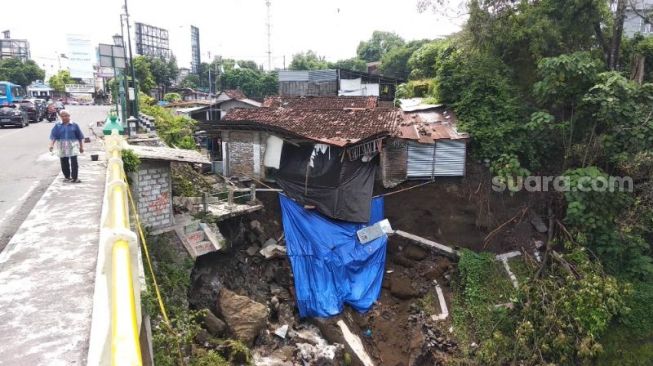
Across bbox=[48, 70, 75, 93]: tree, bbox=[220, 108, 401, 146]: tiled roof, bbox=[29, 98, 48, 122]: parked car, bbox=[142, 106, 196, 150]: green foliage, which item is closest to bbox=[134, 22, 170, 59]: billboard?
bbox=[48, 70, 75, 93]: tree

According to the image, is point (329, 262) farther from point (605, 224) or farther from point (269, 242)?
point (605, 224)

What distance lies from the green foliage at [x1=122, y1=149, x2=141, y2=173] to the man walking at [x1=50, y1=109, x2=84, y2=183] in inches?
41.0

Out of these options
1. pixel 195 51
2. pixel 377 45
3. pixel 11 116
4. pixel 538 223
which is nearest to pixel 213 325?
pixel 538 223

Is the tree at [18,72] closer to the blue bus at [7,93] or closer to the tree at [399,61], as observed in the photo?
the blue bus at [7,93]

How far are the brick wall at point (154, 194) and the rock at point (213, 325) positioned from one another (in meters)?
2.52

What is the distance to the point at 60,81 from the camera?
60.8 meters

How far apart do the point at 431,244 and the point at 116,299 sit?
12316 millimetres

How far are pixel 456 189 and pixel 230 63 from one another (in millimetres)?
52879

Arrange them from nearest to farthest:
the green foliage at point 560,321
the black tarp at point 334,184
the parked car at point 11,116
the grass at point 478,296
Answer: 1. the green foliage at point 560,321
2. the grass at point 478,296
3. the black tarp at point 334,184
4. the parked car at point 11,116

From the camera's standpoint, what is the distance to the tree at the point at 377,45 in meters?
59.7

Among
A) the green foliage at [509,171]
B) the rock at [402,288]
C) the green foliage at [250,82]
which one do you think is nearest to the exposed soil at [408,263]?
the rock at [402,288]

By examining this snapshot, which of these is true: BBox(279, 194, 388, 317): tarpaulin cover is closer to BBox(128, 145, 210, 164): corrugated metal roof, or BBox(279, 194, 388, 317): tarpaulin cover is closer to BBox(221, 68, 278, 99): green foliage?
BBox(128, 145, 210, 164): corrugated metal roof

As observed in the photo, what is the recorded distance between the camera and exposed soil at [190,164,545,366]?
36.7 feet

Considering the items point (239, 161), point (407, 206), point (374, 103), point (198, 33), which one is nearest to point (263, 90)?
point (198, 33)
